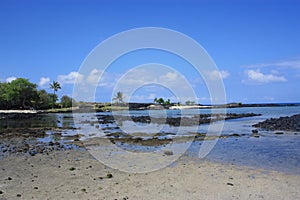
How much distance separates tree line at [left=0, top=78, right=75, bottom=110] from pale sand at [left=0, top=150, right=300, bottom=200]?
9435 centimetres

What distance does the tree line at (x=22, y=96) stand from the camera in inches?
3925

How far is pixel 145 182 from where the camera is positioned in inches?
444

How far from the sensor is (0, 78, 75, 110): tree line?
9969 cm

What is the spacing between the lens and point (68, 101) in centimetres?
12738

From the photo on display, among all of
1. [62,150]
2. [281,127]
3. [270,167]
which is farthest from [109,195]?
[281,127]

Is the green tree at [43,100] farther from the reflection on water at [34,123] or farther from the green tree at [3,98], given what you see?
the reflection on water at [34,123]

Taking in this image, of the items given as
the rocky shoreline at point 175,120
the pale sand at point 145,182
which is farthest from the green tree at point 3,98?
the pale sand at point 145,182

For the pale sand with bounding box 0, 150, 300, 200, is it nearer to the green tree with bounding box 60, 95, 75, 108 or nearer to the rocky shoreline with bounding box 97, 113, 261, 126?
the rocky shoreline with bounding box 97, 113, 261, 126

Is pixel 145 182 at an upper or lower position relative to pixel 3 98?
lower

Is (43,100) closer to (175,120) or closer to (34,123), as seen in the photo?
(34,123)

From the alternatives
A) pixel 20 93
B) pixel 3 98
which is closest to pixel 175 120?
pixel 20 93

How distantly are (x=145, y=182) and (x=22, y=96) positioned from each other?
339ft

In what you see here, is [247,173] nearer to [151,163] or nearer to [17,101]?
[151,163]

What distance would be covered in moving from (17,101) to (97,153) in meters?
96.4
